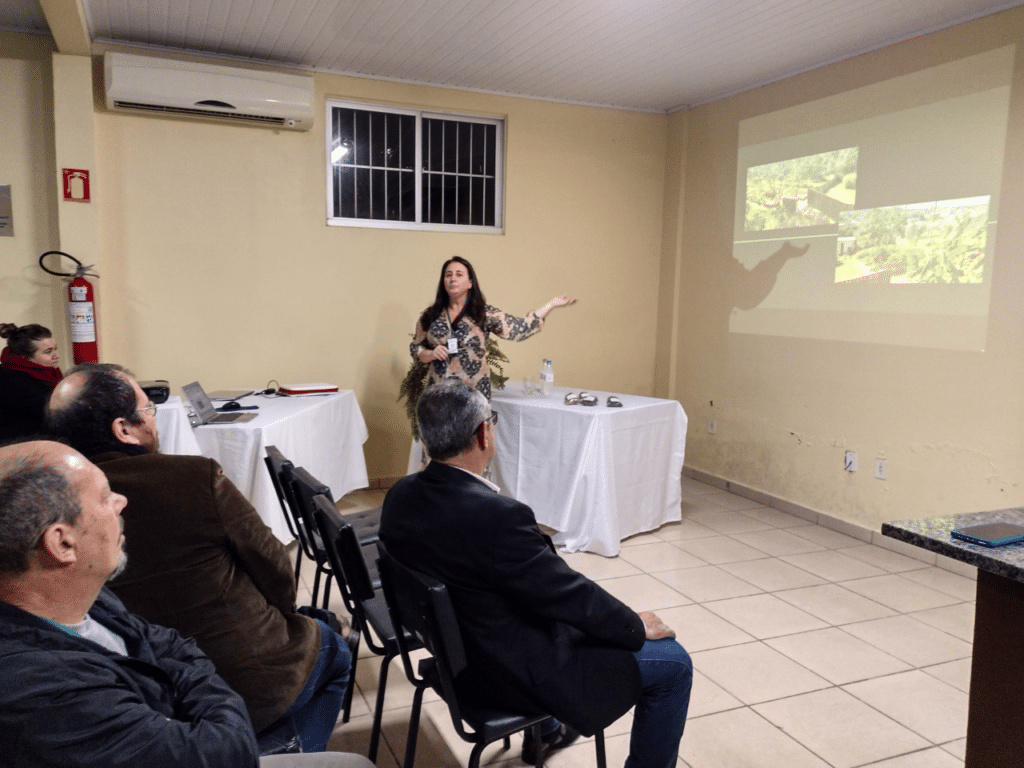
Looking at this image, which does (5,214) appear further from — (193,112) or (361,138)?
(361,138)

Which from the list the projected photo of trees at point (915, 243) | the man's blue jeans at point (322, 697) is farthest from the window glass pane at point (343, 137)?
the man's blue jeans at point (322, 697)

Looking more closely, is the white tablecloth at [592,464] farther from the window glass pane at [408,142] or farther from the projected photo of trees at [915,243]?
the window glass pane at [408,142]

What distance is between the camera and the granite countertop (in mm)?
1304

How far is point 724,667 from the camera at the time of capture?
2.66 metres

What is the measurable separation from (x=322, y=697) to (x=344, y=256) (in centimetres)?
355

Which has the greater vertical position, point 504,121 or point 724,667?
point 504,121

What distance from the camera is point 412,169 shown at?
16.5ft

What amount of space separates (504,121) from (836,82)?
2168 millimetres

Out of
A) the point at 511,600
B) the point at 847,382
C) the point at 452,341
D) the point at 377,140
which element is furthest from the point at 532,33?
the point at 511,600

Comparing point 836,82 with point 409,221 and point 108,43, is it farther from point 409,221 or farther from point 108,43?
point 108,43

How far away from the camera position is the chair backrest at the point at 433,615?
56.1 inches

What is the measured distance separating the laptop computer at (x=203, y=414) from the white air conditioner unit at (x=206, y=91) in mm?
1804

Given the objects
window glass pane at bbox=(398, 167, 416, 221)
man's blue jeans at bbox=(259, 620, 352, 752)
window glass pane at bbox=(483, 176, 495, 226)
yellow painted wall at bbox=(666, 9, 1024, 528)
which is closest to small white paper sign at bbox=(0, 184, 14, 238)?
window glass pane at bbox=(398, 167, 416, 221)

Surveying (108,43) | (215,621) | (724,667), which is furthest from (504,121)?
(215,621)
